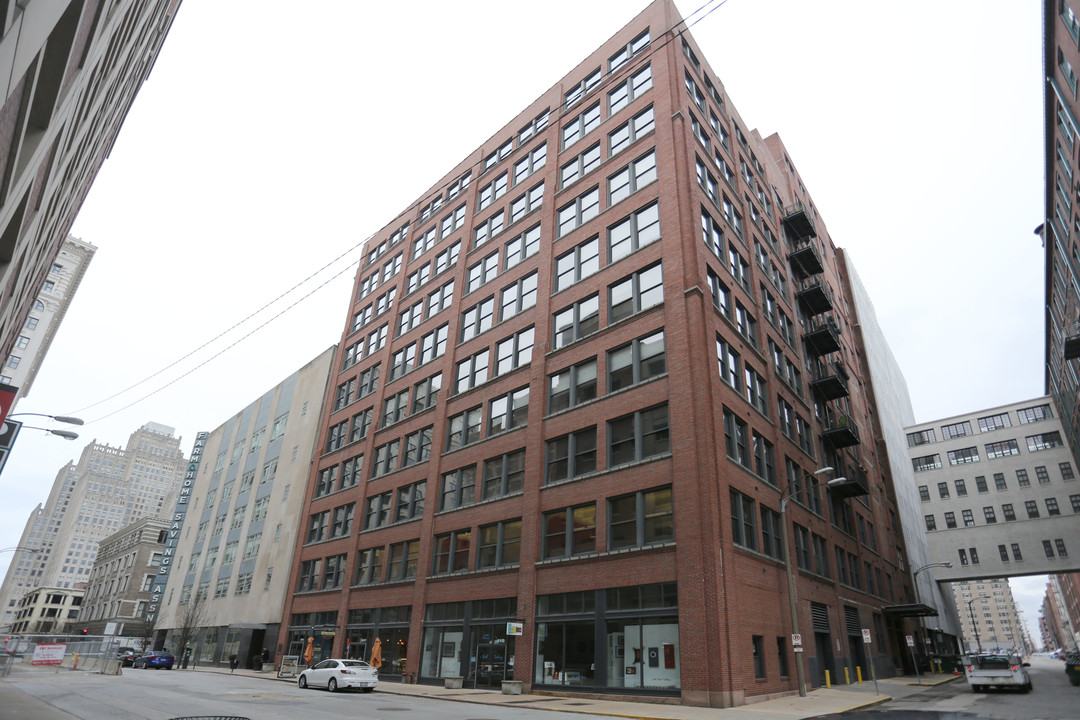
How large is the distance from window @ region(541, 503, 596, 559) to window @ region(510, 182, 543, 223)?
64.9 ft

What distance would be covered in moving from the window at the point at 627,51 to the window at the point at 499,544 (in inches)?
1062

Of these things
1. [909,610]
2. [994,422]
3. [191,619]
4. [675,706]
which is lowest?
[675,706]

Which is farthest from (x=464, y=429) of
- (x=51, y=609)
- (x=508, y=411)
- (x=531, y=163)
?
(x=51, y=609)

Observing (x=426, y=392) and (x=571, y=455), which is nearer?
(x=571, y=455)

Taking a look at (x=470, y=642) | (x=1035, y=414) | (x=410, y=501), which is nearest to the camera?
(x=470, y=642)

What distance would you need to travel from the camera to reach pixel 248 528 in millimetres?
56125

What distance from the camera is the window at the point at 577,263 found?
1282 inches

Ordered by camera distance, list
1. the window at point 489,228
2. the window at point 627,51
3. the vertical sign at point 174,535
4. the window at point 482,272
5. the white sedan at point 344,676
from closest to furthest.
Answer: the white sedan at point 344,676, the window at point 627,51, the window at point 482,272, the window at point 489,228, the vertical sign at point 174,535

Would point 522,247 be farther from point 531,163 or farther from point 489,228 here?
point 531,163

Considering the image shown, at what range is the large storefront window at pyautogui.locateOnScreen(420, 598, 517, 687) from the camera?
2814cm

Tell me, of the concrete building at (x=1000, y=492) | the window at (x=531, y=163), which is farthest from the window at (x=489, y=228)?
the concrete building at (x=1000, y=492)

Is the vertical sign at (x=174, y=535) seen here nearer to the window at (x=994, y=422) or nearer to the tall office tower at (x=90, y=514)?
the window at (x=994, y=422)

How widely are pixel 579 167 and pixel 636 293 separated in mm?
11416

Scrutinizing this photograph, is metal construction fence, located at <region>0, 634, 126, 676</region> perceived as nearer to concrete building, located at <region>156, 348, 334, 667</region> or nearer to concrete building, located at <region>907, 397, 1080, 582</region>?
concrete building, located at <region>156, 348, 334, 667</region>
